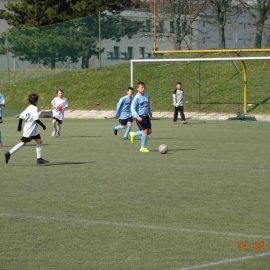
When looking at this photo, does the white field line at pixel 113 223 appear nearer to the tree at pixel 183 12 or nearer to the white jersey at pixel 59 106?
the white jersey at pixel 59 106

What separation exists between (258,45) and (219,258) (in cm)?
4717

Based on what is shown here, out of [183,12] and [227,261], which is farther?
[183,12]

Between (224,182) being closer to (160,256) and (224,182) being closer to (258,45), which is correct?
(160,256)

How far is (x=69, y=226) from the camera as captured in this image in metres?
10.8

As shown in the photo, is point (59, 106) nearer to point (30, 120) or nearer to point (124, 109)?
point (124, 109)

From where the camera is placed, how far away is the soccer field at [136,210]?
8.89m

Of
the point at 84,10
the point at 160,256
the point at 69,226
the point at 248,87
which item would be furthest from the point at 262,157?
the point at 84,10

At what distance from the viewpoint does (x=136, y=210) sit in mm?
12062

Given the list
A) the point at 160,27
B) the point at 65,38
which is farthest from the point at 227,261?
the point at 160,27

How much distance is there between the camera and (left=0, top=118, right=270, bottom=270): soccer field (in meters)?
8.89

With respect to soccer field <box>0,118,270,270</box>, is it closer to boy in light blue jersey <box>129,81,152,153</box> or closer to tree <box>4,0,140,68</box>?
boy in light blue jersey <box>129,81,152,153</box>

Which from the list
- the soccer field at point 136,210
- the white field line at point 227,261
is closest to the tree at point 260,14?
the soccer field at point 136,210

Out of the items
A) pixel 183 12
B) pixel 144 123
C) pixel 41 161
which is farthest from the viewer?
pixel 183 12

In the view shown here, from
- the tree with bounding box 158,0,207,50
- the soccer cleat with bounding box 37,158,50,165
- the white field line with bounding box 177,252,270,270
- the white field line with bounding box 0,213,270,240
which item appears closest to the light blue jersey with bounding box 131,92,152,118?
the soccer cleat with bounding box 37,158,50,165
